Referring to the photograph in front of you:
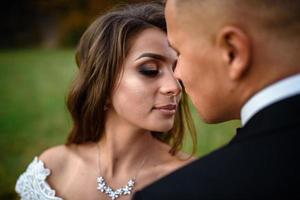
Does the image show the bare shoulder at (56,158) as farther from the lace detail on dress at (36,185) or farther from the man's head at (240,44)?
the man's head at (240,44)

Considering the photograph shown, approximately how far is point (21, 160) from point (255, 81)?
5.38 metres

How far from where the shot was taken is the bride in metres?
2.41

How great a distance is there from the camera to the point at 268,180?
44.3 inches

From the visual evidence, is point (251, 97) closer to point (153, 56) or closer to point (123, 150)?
point (153, 56)

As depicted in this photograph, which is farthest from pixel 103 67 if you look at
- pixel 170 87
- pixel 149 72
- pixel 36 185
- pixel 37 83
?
pixel 37 83

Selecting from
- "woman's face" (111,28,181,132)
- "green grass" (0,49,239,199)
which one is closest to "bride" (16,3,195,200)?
"woman's face" (111,28,181,132)

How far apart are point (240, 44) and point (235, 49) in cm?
2

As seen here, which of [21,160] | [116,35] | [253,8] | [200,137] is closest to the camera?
[253,8]

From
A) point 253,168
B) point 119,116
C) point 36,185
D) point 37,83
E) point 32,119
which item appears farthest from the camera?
point 37,83

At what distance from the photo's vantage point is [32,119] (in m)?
8.39

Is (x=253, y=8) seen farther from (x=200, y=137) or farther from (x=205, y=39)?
(x=200, y=137)

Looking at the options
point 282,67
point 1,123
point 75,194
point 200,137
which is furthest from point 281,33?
point 1,123

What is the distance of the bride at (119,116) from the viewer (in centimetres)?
241

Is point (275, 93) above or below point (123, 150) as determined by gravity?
above
